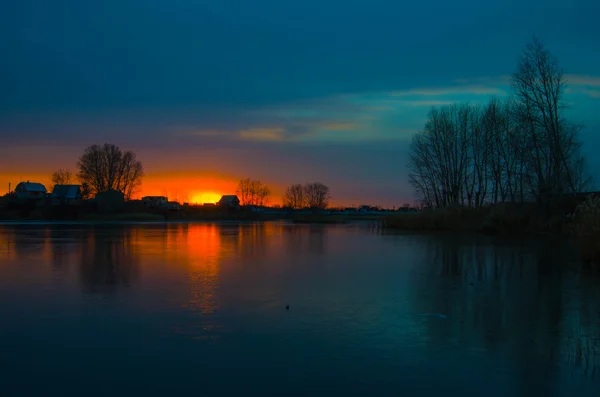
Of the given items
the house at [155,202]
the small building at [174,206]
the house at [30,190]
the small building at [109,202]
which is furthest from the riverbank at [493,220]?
the house at [30,190]

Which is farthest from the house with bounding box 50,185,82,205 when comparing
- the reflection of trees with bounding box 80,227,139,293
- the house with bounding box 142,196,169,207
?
the reflection of trees with bounding box 80,227,139,293

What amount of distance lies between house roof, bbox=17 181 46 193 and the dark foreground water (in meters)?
90.6

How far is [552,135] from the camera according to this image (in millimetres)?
33656

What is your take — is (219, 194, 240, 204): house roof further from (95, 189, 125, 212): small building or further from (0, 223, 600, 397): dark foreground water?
(0, 223, 600, 397): dark foreground water

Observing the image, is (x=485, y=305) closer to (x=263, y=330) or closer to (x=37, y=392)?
(x=263, y=330)

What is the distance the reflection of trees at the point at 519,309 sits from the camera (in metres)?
6.32

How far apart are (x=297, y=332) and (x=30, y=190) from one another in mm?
99478

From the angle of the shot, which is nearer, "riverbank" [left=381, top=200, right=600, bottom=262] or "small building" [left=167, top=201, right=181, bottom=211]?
"riverbank" [left=381, top=200, right=600, bottom=262]

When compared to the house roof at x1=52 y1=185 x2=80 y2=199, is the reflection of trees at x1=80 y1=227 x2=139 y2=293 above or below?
below

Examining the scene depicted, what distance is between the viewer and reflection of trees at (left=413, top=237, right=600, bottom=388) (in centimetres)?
632

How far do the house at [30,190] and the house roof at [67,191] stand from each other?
534cm

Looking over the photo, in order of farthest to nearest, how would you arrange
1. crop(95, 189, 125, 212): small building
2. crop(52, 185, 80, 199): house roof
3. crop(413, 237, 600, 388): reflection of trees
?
crop(52, 185, 80, 199): house roof
crop(95, 189, 125, 212): small building
crop(413, 237, 600, 388): reflection of trees

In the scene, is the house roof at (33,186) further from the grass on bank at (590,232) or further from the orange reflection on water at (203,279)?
the grass on bank at (590,232)

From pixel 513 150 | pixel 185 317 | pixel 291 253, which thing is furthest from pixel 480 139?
pixel 185 317
